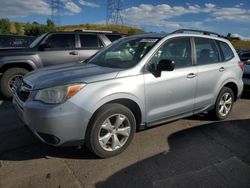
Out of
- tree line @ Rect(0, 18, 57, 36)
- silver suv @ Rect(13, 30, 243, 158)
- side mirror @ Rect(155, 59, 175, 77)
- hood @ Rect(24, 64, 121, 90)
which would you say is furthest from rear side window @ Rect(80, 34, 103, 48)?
tree line @ Rect(0, 18, 57, 36)

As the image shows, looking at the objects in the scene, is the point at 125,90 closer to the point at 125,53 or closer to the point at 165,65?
the point at 165,65

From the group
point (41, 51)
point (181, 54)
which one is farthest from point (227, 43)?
point (41, 51)

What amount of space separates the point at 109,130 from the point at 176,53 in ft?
5.71

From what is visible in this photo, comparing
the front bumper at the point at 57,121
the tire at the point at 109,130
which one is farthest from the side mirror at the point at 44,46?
the tire at the point at 109,130

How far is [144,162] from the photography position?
3.51m

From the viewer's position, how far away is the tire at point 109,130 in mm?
3328

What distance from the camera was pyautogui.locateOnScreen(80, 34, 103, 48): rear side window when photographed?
7875 mm

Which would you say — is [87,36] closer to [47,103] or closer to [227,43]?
[227,43]

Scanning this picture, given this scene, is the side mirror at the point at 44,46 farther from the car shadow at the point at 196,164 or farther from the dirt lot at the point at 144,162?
the car shadow at the point at 196,164

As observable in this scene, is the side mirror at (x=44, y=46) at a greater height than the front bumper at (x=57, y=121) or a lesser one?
greater

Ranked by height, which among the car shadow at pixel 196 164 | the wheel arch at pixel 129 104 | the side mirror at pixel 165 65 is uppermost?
the side mirror at pixel 165 65

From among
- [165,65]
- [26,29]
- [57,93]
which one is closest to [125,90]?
[165,65]

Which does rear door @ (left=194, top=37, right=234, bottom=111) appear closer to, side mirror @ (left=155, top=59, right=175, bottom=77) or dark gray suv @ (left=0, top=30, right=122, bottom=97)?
side mirror @ (left=155, top=59, right=175, bottom=77)

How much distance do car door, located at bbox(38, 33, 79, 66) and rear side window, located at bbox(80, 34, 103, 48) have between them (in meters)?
0.27
